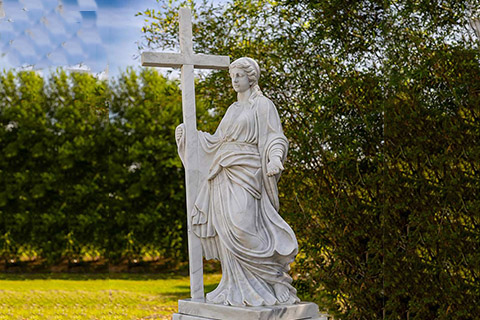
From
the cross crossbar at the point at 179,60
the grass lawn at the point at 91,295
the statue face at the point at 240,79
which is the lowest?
the grass lawn at the point at 91,295

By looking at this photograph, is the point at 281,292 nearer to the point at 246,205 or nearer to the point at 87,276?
the point at 246,205

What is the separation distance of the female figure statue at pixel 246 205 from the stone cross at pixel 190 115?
0.04m

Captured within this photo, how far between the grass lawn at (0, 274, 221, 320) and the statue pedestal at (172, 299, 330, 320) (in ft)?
8.41

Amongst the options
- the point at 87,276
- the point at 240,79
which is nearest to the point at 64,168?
the point at 87,276

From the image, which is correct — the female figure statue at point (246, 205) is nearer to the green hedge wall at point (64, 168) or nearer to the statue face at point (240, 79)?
the statue face at point (240, 79)

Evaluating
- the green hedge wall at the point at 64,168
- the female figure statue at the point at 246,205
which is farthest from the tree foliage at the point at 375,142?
the female figure statue at the point at 246,205

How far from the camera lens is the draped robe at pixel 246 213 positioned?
258 cm

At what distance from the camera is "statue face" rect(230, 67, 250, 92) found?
2.75m

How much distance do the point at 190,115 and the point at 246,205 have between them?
0.61 meters

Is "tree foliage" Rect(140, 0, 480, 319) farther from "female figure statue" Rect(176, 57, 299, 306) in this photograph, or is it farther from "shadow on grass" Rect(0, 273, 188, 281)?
"shadow on grass" Rect(0, 273, 188, 281)

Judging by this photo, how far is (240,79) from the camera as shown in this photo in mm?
2760

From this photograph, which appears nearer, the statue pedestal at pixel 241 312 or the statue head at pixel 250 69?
the statue pedestal at pixel 241 312

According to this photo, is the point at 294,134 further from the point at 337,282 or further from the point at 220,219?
the point at 220,219

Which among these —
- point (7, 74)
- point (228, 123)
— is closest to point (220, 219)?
point (228, 123)
